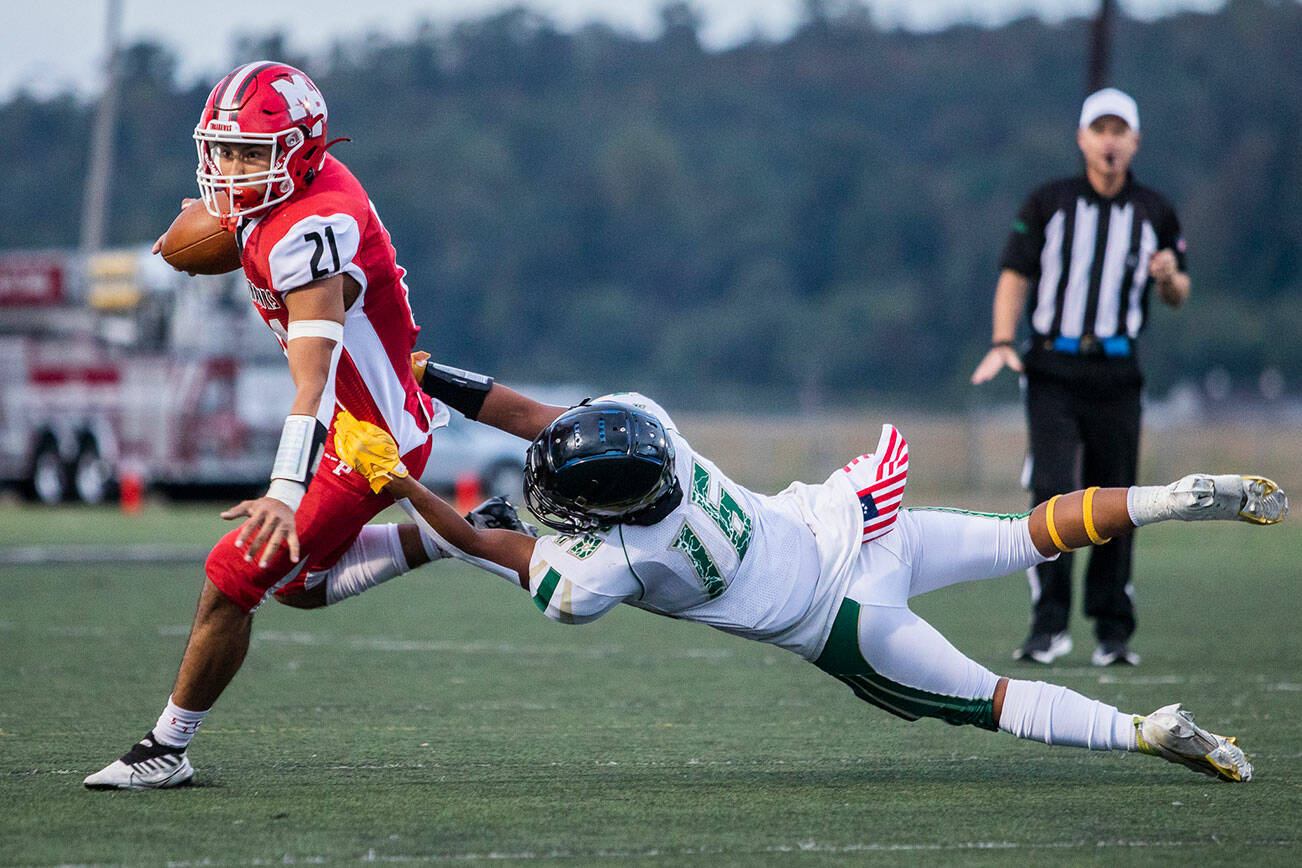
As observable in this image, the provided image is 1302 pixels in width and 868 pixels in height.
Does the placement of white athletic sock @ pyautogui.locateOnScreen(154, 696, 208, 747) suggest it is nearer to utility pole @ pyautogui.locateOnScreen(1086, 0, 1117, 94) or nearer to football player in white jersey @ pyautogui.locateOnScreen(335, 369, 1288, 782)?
football player in white jersey @ pyautogui.locateOnScreen(335, 369, 1288, 782)

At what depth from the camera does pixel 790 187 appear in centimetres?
7938

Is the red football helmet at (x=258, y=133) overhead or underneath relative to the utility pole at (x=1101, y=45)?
underneath

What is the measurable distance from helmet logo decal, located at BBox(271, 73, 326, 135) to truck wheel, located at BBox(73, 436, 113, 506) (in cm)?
1939

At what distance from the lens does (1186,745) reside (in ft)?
14.5

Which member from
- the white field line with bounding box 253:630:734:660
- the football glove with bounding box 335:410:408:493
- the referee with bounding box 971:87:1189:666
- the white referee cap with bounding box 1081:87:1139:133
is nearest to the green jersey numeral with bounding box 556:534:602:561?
the football glove with bounding box 335:410:408:493

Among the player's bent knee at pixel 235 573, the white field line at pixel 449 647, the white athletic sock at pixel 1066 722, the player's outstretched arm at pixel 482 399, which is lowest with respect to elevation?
the white field line at pixel 449 647

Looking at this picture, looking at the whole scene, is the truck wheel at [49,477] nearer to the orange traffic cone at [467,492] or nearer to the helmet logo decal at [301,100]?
the orange traffic cone at [467,492]

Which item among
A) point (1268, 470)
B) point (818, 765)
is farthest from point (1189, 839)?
point (1268, 470)

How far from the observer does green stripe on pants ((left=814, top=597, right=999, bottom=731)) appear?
451 cm

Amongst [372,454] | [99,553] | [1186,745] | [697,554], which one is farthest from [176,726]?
[99,553]

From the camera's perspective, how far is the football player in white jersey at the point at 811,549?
434 centimetres

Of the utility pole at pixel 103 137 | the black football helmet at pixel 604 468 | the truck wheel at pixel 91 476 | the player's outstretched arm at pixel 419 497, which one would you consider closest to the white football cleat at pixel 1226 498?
the black football helmet at pixel 604 468

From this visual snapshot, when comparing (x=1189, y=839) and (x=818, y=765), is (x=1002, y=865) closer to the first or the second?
(x=1189, y=839)

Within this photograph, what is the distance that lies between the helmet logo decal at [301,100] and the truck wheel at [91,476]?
19.4 meters
